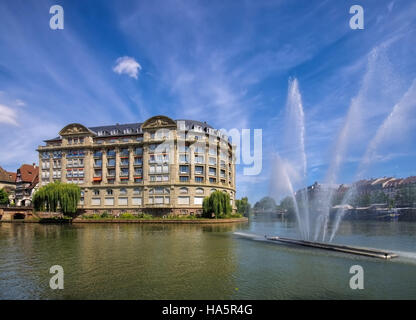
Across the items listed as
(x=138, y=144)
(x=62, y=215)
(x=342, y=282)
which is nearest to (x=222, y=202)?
(x=138, y=144)

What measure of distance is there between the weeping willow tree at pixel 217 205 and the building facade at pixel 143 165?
270 inches

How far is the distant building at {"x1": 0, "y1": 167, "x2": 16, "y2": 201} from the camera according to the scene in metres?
105

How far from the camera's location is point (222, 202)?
68562 mm

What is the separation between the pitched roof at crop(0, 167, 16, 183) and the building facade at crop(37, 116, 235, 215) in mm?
36134

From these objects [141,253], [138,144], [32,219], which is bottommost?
[32,219]

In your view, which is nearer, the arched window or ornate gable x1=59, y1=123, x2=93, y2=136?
the arched window

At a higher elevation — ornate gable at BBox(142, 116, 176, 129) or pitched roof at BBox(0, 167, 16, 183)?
ornate gable at BBox(142, 116, 176, 129)

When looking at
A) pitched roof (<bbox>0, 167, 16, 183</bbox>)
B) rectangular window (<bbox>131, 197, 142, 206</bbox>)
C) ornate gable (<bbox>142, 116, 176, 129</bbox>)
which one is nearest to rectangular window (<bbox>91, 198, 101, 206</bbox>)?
rectangular window (<bbox>131, 197, 142, 206</bbox>)

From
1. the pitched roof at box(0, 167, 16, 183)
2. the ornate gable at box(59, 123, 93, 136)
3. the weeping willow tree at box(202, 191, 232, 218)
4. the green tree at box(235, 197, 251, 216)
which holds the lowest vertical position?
the green tree at box(235, 197, 251, 216)

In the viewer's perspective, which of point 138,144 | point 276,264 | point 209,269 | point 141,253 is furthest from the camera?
point 138,144

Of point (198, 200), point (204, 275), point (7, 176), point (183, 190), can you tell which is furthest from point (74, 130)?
point (204, 275)

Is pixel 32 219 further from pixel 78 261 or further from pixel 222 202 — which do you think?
pixel 78 261

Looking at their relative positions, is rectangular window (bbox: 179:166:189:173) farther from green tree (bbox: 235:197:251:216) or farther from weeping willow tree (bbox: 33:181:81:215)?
green tree (bbox: 235:197:251:216)
